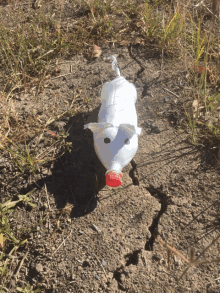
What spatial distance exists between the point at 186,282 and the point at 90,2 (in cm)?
288

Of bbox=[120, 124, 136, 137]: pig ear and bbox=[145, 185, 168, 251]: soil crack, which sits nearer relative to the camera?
bbox=[120, 124, 136, 137]: pig ear

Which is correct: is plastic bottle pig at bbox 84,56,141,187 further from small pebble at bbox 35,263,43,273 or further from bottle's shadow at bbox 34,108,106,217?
small pebble at bbox 35,263,43,273

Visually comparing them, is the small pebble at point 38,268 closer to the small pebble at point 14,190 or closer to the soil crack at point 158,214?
the small pebble at point 14,190

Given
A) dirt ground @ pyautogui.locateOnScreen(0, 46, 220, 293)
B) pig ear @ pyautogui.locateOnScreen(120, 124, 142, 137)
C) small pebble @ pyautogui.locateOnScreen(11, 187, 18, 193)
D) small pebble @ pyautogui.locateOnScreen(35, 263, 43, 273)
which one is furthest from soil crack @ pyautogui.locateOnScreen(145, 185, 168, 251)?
small pebble @ pyautogui.locateOnScreen(11, 187, 18, 193)

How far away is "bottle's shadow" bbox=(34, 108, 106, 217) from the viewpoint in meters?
1.87

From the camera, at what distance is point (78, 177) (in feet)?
6.42

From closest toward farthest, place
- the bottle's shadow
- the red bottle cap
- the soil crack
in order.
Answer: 1. the red bottle cap
2. the soil crack
3. the bottle's shadow

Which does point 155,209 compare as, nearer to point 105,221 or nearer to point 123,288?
point 105,221

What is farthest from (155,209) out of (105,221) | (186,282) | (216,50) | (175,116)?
(216,50)

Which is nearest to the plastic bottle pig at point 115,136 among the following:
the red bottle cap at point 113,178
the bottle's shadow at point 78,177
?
the red bottle cap at point 113,178

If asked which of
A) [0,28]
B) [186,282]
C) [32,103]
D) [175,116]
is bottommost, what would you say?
[186,282]

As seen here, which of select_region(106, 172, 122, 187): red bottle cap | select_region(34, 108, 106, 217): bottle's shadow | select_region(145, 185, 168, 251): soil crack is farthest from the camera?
select_region(34, 108, 106, 217): bottle's shadow

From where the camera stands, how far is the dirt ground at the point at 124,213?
1.63 m

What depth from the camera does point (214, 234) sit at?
68.5 inches
